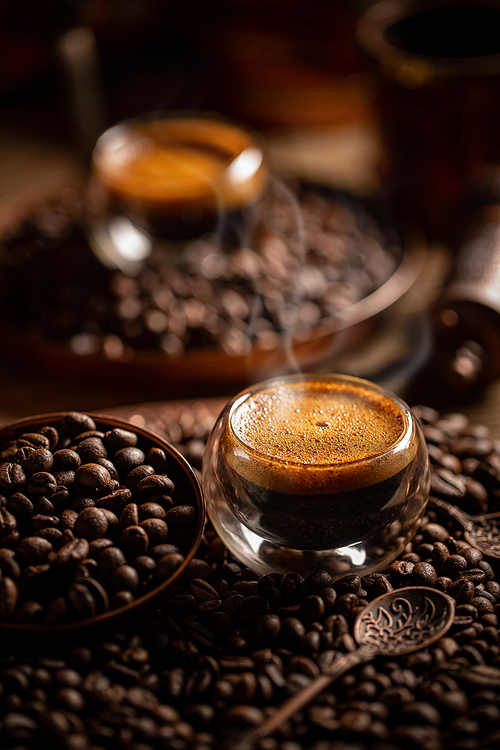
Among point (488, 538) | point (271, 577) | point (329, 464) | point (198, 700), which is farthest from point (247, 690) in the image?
point (488, 538)

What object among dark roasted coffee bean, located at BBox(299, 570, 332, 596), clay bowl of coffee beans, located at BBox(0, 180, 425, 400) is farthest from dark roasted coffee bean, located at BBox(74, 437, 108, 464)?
Answer: clay bowl of coffee beans, located at BBox(0, 180, 425, 400)

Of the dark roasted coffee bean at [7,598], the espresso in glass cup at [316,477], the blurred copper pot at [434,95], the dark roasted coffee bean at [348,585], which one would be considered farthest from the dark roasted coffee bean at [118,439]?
the blurred copper pot at [434,95]

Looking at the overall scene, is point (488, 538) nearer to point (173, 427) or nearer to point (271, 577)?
point (271, 577)

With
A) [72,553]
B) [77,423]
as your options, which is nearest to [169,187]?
[77,423]

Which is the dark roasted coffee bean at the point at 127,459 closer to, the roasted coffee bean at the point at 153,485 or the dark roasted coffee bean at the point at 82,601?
the roasted coffee bean at the point at 153,485

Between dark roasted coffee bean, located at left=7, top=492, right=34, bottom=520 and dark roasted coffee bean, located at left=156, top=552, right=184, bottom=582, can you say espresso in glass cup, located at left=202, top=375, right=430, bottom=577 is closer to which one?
dark roasted coffee bean, located at left=156, top=552, right=184, bottom=582

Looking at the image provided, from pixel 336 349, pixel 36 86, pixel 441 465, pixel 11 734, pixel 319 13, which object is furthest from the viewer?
pixel 36 86
